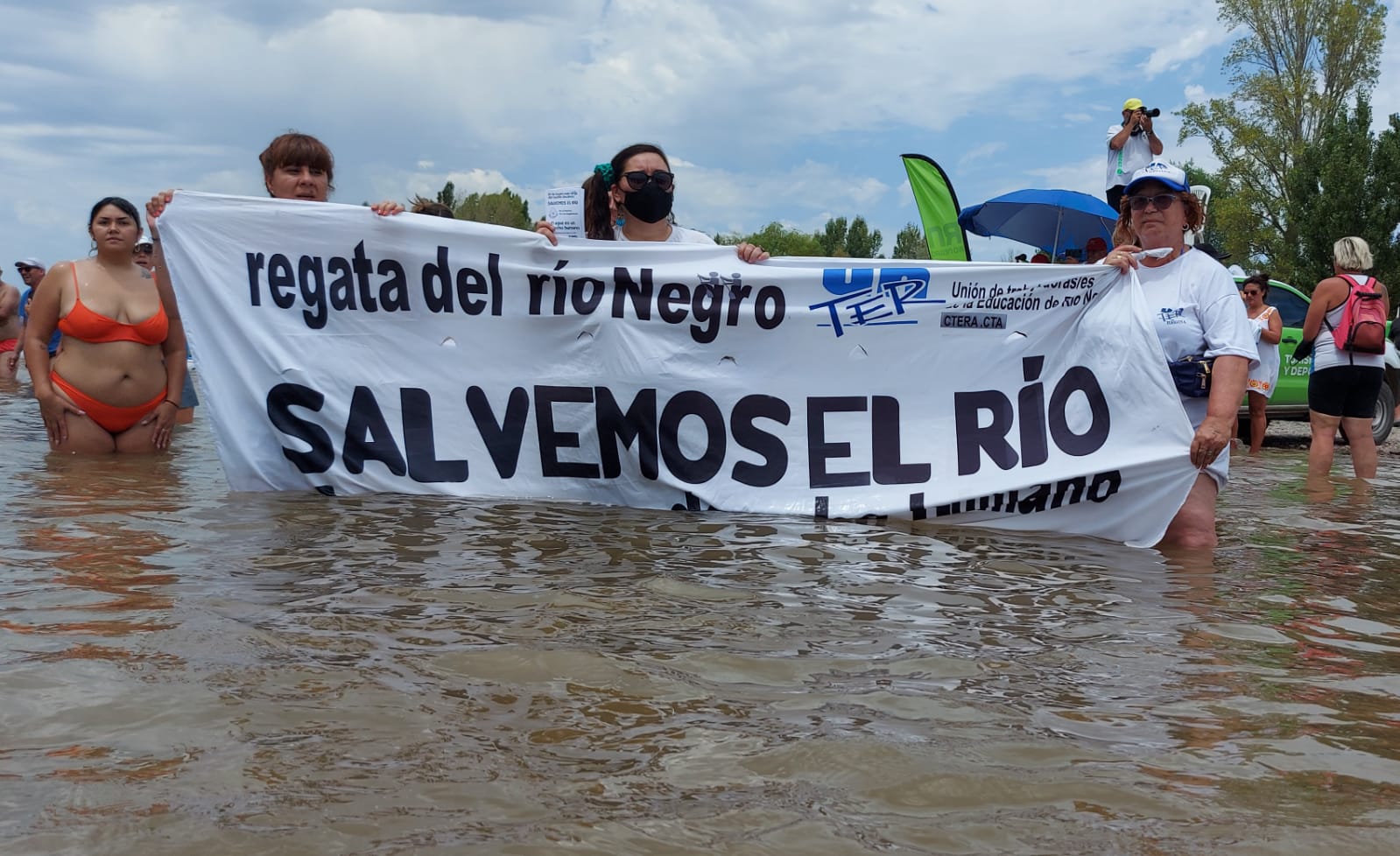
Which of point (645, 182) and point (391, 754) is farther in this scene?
point (645, 182)

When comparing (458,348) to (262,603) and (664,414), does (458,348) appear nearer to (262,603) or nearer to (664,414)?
(664,414)

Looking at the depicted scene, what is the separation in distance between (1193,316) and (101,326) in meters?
5.34

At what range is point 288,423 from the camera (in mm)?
5473

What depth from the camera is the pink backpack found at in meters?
7.52

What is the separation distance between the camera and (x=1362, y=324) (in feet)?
24.6

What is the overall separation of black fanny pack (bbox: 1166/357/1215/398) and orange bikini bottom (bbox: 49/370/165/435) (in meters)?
5.20

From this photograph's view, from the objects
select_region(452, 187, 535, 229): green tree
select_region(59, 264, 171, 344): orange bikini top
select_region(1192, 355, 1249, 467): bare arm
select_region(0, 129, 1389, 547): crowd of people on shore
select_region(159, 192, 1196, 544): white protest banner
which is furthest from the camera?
select_region(452, 187, 535, 229): green tree

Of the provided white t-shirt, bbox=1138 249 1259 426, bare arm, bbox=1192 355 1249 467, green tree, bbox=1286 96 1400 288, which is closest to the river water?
bare arm, bbox=1192 355 1249 467

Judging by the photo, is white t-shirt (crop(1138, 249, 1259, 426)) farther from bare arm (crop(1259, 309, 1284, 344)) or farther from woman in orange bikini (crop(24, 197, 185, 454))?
bare arm (crop(1259, 309, 1284, 344))

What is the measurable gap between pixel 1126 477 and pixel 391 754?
3.55 metres

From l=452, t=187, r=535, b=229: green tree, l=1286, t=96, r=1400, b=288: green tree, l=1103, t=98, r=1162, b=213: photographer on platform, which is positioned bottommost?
l=1103, t=98, r=1162, b=213: photographer on platform

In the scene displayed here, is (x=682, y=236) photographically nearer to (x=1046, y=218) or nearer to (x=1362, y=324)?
(x=1362, y=324)

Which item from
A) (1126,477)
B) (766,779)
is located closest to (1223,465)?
(1126,477)

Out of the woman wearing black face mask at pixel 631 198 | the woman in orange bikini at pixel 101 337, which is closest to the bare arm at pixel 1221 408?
the woman wearing black face mask at pixel 631 198
